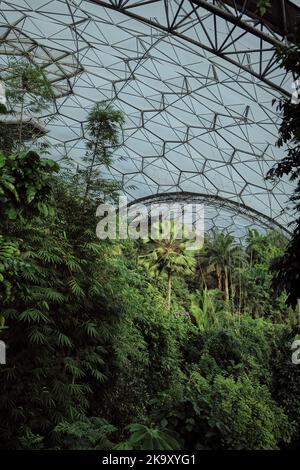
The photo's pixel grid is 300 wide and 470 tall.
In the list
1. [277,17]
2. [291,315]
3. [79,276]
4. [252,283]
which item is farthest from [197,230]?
[79,276]

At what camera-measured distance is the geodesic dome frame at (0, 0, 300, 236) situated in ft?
48.8

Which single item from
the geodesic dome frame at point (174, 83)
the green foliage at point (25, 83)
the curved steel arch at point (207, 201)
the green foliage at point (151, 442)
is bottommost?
the green foliage at point (151, 442)

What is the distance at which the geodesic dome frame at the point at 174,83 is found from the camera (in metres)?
14.9

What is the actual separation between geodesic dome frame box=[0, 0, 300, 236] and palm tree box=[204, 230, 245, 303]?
3.33m

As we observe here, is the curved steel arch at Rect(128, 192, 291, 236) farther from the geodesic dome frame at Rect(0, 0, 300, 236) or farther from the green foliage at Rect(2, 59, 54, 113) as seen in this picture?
the green foliage at Rect(2, 59, 54, 113)

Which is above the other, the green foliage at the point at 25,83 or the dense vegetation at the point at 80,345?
Answer: the green foliage at the point at 25,83

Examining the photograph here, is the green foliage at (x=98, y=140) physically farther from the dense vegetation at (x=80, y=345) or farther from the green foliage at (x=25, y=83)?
the green foliage at (x=25, y=83)

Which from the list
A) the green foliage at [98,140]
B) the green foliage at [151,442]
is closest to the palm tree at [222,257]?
the green foliage at [98,140]

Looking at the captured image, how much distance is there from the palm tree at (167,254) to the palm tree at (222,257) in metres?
8.04

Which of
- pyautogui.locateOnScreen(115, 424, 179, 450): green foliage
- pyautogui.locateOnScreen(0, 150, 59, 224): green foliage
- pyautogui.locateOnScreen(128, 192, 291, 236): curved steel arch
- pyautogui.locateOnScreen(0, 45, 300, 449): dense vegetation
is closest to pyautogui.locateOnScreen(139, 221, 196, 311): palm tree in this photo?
pyautogui.locateOnScreen(128, 192, 291, 236): curved steel arch

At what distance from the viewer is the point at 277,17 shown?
12391 mm

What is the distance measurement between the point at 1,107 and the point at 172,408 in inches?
182

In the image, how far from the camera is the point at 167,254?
27906 mm

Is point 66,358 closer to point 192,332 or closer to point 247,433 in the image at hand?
point 247,433
